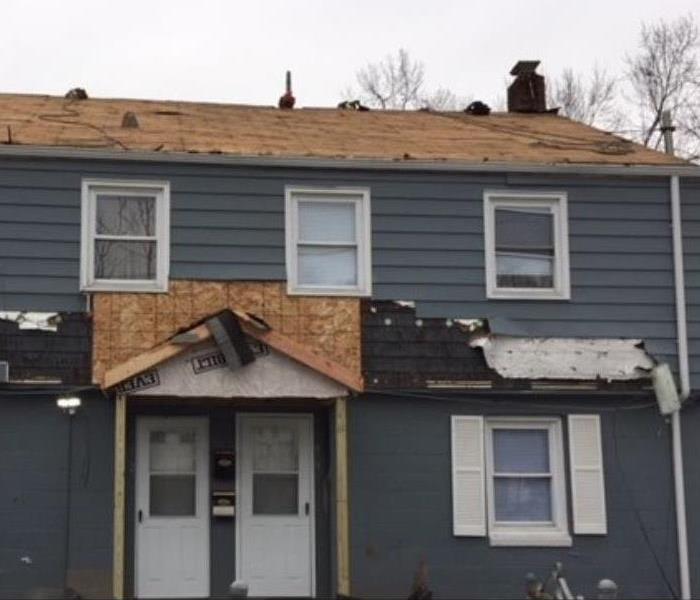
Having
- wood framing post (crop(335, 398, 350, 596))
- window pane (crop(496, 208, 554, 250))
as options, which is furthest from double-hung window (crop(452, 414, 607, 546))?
window pane (crop(496, 208, 554, 250))

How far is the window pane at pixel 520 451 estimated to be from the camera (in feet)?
43.2

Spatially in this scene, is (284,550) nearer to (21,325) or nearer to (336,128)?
(21,325)

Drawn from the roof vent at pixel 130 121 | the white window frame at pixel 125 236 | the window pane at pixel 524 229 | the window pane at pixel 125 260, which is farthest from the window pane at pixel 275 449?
the roof vent at pixel 130 121

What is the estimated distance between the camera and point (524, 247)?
44.4 ft

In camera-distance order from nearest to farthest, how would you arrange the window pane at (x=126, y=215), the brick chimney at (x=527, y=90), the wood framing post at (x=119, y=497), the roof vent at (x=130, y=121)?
the wood framing post at (x=119, y=497) → the window pane at (x=126, y=215) → the roof vent at (x=130, y=121) → the brick chimney at (x=527, y=90)

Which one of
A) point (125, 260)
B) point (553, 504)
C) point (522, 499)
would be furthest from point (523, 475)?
point (125, 260)

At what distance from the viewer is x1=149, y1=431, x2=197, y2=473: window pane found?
12969mm

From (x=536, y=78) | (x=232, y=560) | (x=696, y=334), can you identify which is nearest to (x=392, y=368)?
(x=232, y=560)

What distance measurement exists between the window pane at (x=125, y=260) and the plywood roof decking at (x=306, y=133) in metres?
1.04

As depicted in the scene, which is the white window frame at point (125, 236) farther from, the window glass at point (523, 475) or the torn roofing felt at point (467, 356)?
the window glass at point (523, 475)

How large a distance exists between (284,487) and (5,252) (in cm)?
391

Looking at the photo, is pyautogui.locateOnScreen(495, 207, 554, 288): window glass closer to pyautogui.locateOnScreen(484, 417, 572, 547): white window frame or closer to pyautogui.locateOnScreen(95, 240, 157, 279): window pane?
pyautogui.locateOnScreen(484, 417, 572, 547): white window frame

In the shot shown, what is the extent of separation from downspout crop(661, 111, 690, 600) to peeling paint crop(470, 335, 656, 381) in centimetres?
40

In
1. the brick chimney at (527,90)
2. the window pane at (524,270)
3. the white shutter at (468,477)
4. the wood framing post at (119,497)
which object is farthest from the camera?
the brick chimney at (527,90)
